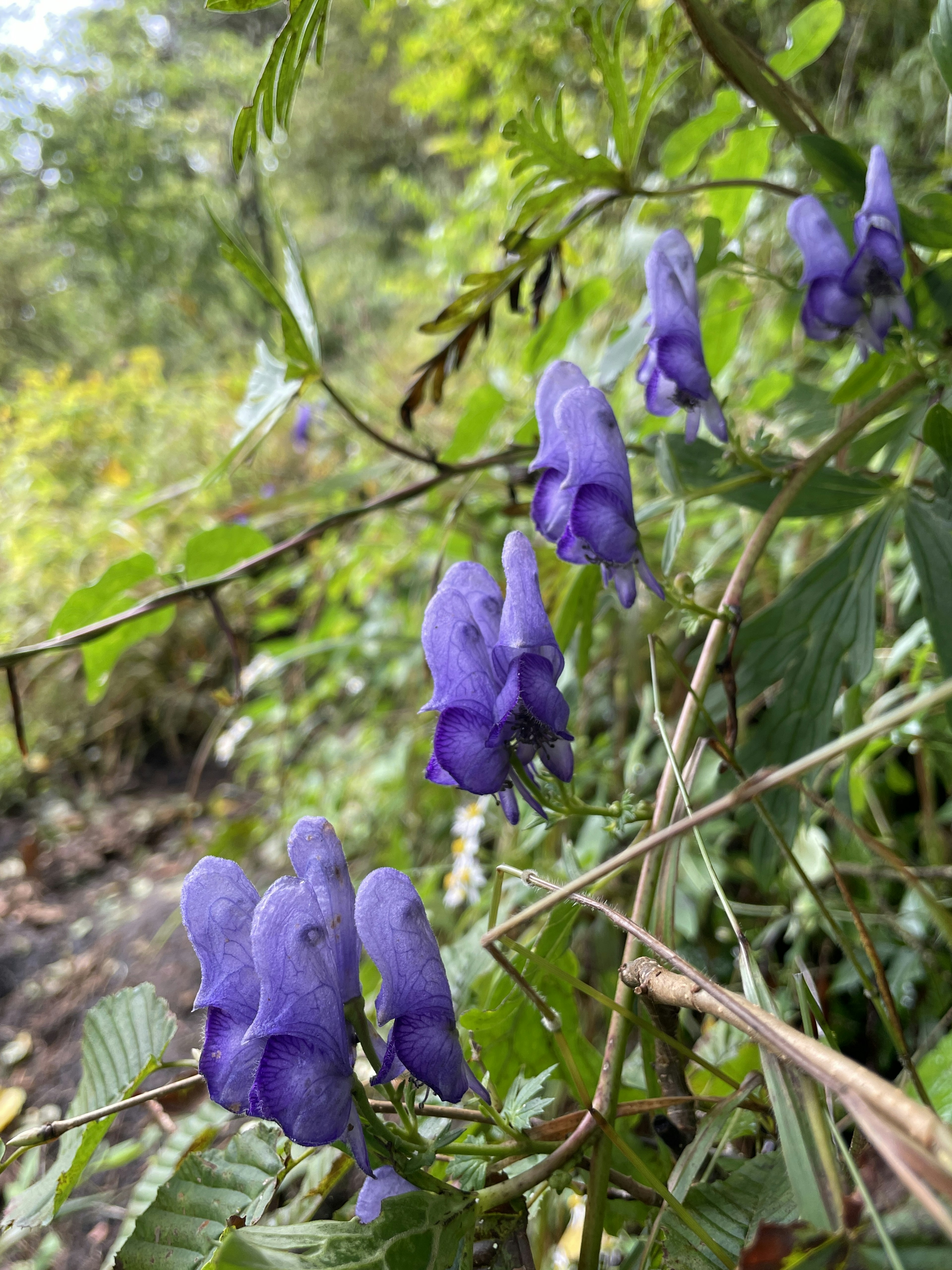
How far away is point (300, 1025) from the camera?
31cm

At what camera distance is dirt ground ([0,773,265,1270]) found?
115cm

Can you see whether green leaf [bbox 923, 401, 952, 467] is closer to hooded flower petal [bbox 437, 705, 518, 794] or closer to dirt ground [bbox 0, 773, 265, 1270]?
hooded flower petal [bbox 437, 705, 518, 794]

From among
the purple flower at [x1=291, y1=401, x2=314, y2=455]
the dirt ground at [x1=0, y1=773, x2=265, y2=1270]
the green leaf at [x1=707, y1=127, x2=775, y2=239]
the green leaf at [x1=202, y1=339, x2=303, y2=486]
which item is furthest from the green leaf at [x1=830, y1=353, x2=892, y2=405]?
the purple flower at [x1=291, y1=401, x2=314, y2=455]

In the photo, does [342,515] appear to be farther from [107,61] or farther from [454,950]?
[107,61]

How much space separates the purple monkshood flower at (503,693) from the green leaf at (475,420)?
50 centimetres

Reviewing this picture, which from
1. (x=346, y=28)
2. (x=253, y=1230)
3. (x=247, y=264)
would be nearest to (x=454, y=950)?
(x=253, y=1230)

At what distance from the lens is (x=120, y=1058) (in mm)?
460

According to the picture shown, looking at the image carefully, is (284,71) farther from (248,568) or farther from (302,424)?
(302,424)

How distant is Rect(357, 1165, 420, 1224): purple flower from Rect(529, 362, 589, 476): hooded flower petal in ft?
1.29

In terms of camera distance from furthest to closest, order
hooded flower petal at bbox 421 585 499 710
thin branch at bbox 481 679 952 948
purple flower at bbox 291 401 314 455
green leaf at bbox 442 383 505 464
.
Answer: purple flower at bbox 291 401 314 455
green leaf at bbox 442 383 505 464
hooded flower petal at bbox 421 585 499 710
thin branch at bbox 481 679 952 948

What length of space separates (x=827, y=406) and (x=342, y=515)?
1.79ft

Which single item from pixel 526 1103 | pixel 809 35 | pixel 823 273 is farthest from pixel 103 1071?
pixel 809 35

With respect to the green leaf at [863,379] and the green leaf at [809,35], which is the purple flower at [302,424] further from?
the green leaf at [863,379]

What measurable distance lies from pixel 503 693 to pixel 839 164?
510 mm
